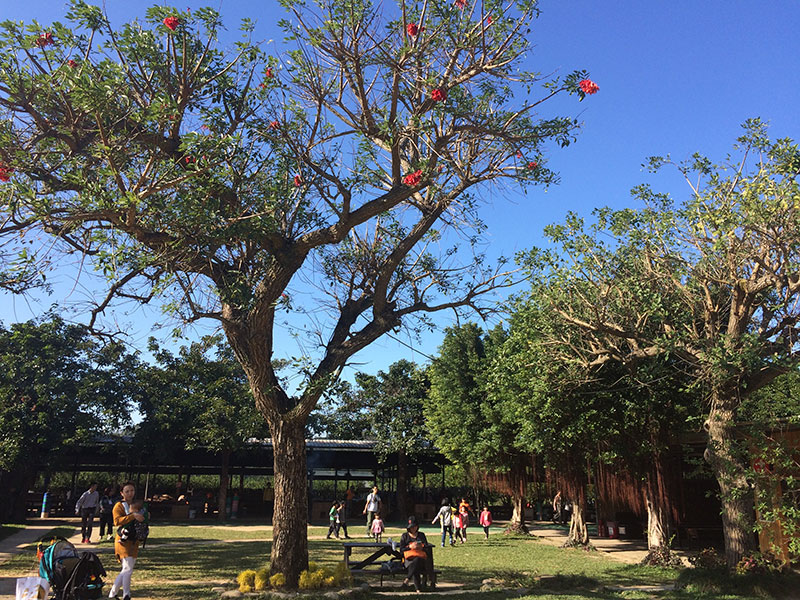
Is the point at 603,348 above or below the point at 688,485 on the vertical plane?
above

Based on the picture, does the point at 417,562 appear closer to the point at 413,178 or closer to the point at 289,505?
the point at 289,505

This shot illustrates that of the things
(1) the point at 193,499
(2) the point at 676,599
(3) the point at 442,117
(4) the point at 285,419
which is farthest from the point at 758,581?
(1) the point at 193,499

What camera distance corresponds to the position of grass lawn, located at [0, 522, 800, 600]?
9445 mm

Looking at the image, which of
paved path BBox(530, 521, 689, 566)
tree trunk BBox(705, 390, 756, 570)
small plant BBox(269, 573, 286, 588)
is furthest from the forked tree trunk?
small plant BBox(269, 573, 286, 588)

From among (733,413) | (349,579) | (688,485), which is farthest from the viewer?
(688,485)

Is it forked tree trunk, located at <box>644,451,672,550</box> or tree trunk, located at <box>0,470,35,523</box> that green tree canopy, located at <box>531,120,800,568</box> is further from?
tree trunk, located at <box>0,470,35,523</box>

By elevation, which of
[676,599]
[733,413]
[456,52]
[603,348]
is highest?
[456,52]

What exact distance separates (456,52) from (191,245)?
4.44m

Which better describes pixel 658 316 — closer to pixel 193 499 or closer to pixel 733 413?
pixel 733 413

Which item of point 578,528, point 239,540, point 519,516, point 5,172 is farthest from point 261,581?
point 519,516

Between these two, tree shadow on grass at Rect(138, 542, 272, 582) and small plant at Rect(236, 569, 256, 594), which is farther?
tree shadow on grass at Rect(138, 542, 272, 582)

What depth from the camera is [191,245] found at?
842 centimetres

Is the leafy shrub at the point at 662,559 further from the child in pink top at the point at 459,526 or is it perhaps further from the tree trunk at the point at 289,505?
the tree trunk at the point at 289,505

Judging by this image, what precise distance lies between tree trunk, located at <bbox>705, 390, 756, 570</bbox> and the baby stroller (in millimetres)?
9423
